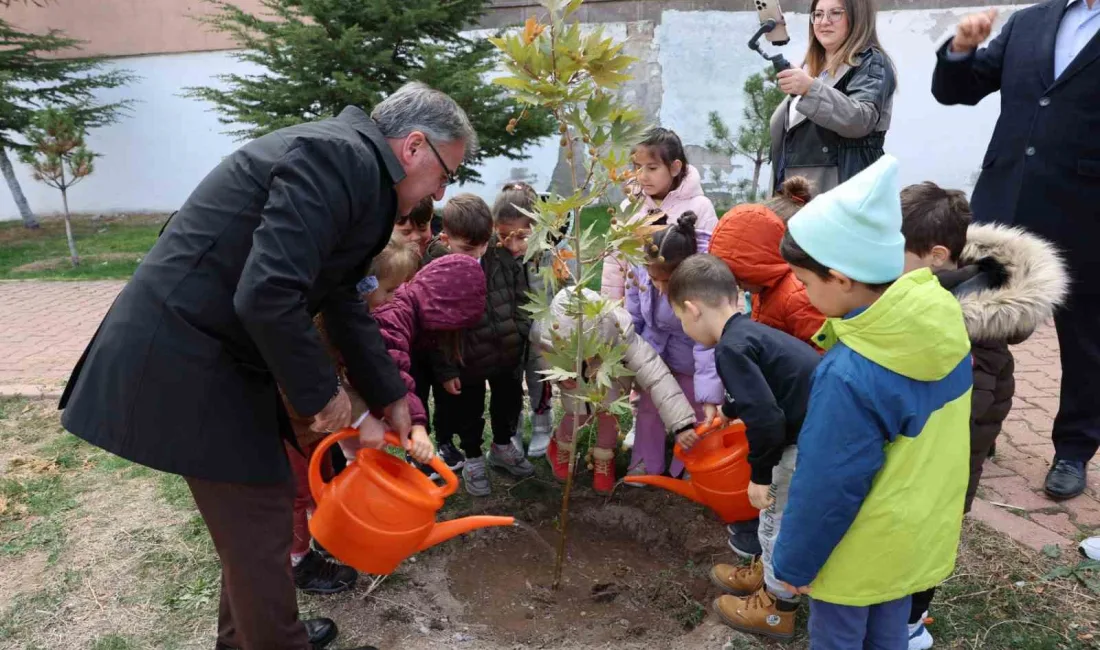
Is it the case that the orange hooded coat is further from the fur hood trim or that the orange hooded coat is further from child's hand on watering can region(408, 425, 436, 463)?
child's hand on watering can region(408, 425, 436, 463)

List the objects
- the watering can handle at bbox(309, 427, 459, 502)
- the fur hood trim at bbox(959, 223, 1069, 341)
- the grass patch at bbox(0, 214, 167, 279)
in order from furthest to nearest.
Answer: the grass patch at bbox(0, 214, 167, 279) → the fur hood trim at bbox(959, 223, 1069, 341) → the watering can handle at bbox(309, 427, 459, 502)

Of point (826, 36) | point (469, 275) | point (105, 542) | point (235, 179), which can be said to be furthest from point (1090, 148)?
point (105, 542)

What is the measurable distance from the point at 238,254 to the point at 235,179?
0.61 ft

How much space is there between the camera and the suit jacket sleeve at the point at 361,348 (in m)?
2.25

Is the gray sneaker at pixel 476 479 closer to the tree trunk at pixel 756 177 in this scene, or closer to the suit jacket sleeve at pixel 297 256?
the suit jacket sleeve at pixel 297 256

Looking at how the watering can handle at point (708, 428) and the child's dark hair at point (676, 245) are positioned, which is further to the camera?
the child's dark hair at point (676, 245)

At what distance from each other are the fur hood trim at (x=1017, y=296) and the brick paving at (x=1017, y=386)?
3.97 ft

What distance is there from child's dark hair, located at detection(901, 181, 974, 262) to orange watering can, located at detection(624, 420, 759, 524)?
835 millimetres

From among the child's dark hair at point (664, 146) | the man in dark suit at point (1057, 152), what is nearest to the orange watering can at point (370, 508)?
the child's dark hair at point (664, 146)

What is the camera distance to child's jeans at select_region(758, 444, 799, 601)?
2.40 meters

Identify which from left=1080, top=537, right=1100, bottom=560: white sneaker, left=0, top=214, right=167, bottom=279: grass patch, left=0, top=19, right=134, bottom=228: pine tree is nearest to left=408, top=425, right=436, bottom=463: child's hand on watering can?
left=1080, top=537, right=1100, bottom=560: white sneaker

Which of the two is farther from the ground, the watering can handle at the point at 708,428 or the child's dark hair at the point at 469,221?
the child's dark hair at the point at 469,221

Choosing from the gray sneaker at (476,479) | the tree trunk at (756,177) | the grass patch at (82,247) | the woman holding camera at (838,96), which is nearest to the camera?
the woman holding camera at (838,96)

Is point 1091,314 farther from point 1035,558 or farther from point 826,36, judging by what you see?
→ point 826,36
